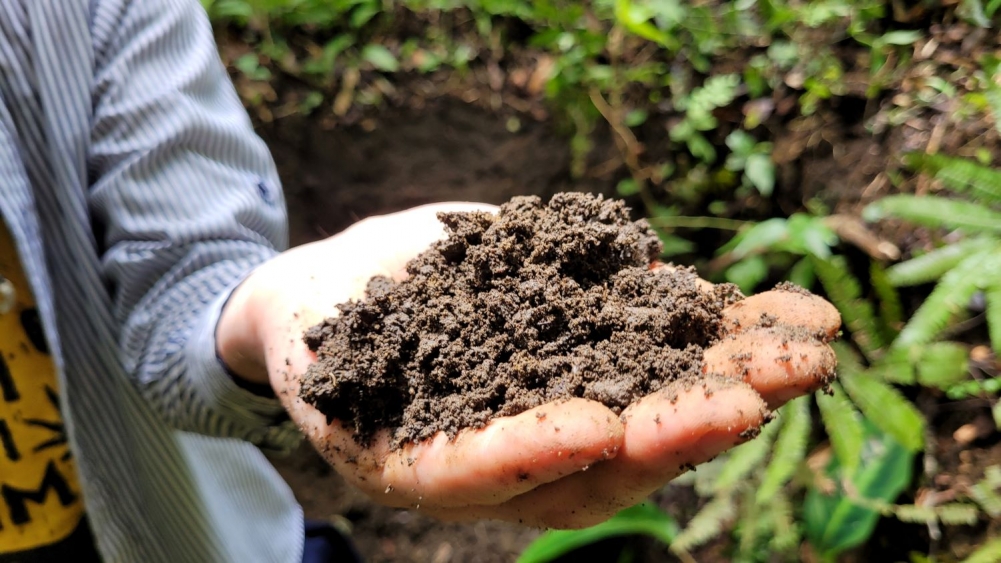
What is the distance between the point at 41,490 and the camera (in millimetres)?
1284

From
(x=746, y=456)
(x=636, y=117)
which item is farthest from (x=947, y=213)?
(x=636, y=117)

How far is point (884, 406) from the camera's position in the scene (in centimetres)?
170

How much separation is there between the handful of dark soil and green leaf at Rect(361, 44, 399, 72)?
2250mm

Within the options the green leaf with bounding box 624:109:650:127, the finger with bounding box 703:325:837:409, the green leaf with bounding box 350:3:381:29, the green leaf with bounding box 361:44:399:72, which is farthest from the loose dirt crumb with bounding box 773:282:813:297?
the green leaf with bounding box 350:3:381:29

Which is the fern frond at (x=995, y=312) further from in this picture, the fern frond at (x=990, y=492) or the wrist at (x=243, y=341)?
the wrist at (x=243, y=341)

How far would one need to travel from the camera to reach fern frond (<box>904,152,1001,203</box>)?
1736 mm

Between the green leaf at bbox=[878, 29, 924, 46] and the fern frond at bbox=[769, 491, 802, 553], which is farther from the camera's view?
the green leaf at bbox=[878, 29, 924, 46]

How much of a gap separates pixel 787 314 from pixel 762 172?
1.55 m

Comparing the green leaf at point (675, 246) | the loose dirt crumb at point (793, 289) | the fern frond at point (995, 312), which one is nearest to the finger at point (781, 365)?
the loose dirt crumb at point (793, 289)

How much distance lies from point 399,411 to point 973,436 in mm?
1752

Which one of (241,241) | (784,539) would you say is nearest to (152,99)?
(241,241)

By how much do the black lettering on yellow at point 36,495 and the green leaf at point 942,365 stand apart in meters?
2.16

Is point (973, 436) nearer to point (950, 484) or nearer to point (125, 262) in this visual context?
point (950, 484)

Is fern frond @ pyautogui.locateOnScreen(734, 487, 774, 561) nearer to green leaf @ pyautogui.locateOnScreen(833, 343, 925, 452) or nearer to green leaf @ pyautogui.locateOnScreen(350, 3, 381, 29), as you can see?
green leaf @ pyautogui.locateOnScreen(833, 343, 925, 452)
